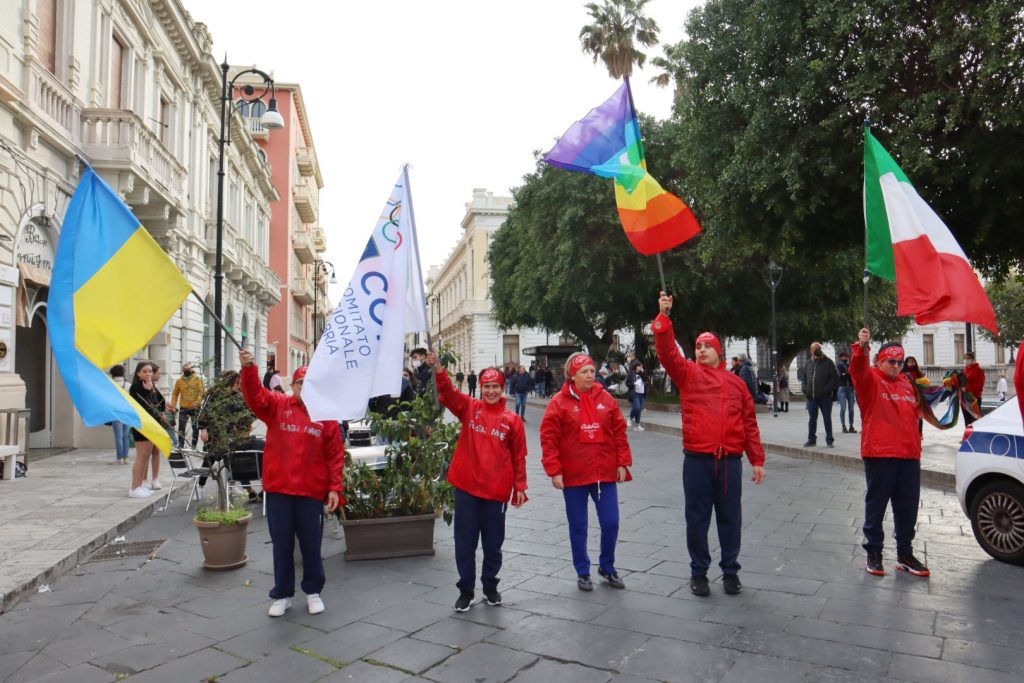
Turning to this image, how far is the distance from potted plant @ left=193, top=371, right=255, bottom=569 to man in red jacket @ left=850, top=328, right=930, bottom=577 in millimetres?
4663

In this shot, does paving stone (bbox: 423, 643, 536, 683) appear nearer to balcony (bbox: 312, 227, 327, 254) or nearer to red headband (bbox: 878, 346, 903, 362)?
red headband (bbox: 878, 346, 903, 362)

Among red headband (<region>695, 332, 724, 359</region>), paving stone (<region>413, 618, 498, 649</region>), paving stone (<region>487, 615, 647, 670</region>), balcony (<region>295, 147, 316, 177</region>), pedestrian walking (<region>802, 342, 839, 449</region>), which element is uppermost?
balcony (<region>295, 147, 316, 177</region>)

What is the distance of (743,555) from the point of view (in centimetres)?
623

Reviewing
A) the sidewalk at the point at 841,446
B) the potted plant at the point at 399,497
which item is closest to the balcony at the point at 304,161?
the sidewalk at the point at 841,446

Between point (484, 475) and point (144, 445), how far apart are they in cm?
602

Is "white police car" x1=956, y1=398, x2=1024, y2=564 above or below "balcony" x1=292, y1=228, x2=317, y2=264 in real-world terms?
below

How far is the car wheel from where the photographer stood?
586 cm

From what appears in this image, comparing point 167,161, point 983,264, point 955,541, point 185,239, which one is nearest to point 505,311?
point 185,239

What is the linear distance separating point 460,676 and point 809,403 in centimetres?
1206

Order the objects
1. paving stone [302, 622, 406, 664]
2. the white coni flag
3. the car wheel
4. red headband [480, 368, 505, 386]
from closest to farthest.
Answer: paving stone [302, 622, 406, 664] → the white coni flag → red headband [480, 368, 505, 386] → the car wheel

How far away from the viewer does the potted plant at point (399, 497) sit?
6215 millimetres

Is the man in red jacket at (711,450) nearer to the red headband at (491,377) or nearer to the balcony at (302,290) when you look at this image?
the red headband at (491,377)

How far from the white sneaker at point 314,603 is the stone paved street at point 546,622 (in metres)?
0.06

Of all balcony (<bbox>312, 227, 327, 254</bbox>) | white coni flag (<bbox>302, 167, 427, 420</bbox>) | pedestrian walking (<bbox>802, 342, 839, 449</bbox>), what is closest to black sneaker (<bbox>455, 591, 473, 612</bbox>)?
white coni flag (<bbox>302, 167, 427, 420</bbox>)
